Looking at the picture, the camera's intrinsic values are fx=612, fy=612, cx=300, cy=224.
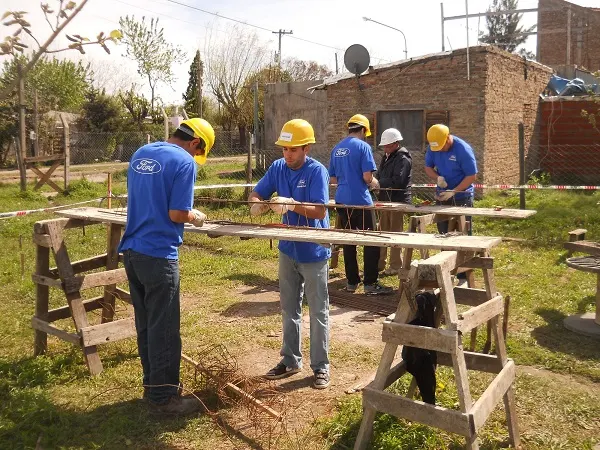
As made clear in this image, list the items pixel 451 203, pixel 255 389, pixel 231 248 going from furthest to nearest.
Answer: pixel 231 248, pixel 451 203, pixel 255 389

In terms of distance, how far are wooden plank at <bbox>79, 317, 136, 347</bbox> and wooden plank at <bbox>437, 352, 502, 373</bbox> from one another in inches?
106

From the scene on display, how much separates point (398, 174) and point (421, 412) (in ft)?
16.8

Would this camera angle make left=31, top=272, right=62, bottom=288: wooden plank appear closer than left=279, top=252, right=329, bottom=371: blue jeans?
No

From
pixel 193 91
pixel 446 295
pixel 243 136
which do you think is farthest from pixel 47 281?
pixel 193 91

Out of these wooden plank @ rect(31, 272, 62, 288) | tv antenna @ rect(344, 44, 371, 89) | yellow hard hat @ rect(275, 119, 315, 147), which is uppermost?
tv antenna @ rect(344, 44, 371, 89)

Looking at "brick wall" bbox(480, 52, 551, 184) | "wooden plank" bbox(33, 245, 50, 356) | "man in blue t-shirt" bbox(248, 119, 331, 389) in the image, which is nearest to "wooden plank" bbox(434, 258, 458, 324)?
"man in blue t-shirt" bbox(248, 119, 331, 389)

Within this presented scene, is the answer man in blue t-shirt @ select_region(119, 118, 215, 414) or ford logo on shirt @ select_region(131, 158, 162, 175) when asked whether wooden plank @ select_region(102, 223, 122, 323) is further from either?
ford logo on shirt @ select_region(131, 158, 162, 175)

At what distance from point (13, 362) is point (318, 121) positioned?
14.1 m

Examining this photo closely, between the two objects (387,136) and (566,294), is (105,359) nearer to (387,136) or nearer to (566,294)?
(387,136)

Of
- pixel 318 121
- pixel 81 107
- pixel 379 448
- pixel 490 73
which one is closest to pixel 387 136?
pixel 379 448

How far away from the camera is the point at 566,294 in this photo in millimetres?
7082

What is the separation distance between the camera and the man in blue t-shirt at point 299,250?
15.0ft

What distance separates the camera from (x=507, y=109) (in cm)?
1466

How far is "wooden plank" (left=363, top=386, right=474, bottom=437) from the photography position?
3.19 meters
